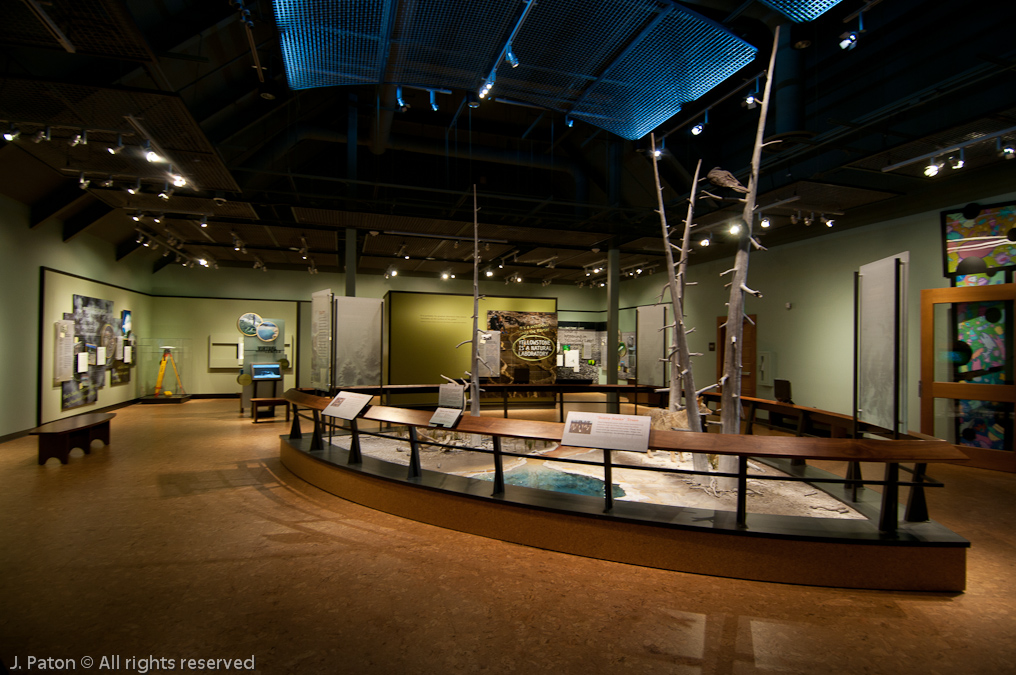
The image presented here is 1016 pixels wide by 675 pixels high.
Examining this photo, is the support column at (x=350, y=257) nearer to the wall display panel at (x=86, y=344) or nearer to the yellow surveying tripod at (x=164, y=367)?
the wall display panel at (x=86, y=344)

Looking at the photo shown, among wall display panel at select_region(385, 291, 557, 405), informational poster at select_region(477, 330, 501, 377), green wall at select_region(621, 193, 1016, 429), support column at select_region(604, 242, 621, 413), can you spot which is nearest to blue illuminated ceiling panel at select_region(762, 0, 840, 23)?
green wall at select_region(621, 193, 1016, 429)

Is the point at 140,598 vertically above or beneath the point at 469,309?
beneath

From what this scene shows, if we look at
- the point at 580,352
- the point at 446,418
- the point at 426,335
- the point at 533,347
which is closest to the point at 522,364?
the point at 533,347

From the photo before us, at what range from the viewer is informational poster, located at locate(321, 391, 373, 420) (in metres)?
4.02

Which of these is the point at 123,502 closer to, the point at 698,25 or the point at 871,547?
the point at 871,547

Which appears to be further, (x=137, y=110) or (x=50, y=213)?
(x=50, y=213)

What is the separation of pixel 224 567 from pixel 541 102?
183 inches

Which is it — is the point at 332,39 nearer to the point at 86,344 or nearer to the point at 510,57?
the point at 510,57

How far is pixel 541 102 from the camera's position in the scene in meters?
4.63

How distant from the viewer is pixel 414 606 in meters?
Answer: 2.44

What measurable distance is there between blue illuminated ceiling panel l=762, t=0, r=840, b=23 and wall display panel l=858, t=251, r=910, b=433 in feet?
5.85

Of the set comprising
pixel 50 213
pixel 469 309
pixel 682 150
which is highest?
pixel 682 150

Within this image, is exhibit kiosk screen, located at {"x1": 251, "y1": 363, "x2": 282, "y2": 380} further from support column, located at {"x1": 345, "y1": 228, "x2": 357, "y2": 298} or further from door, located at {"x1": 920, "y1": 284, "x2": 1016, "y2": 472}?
door, located at {"x1": 920, "y1": 284, "x2": 1016, "y2": 472}

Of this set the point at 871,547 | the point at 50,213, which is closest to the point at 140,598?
the point at 871,547
